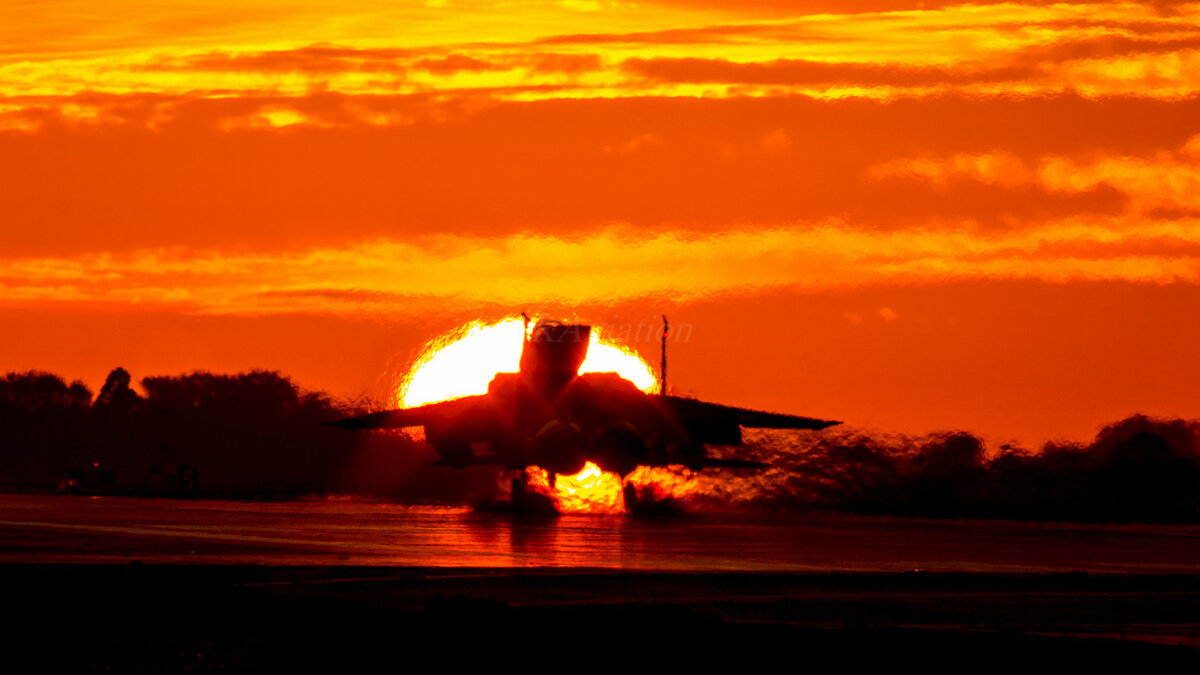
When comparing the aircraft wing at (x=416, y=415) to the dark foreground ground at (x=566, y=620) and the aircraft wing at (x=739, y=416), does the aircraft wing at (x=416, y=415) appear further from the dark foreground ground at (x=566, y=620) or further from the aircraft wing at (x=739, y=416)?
the dark foreground ground at (x=566, y=620)

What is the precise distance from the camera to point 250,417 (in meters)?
69.6

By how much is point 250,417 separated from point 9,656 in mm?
56788

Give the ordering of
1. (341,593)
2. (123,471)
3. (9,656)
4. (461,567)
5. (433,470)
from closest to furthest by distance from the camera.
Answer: (9,656) → (341,593) → (461,567) → (433,470) → (123,471)

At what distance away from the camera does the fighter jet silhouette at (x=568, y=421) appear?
131 ft

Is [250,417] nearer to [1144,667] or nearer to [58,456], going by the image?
[58,456]

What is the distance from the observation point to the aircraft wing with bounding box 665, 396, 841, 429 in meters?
46.9

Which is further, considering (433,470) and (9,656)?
(433,470)

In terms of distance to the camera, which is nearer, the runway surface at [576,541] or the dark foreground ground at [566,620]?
the dark foreground ground at [566,620]

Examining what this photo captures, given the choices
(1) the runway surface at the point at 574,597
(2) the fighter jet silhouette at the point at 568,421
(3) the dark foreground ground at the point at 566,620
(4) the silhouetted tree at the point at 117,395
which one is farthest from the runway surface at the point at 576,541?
(4) the silhouetted tree at the point at 117,395

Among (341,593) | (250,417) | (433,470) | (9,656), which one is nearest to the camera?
(9,656)

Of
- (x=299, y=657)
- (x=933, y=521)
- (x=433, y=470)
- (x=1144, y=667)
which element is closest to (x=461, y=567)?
(x=299, y=657)

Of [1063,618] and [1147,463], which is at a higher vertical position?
[1147,463]

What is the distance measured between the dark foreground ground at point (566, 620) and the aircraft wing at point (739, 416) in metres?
23.3

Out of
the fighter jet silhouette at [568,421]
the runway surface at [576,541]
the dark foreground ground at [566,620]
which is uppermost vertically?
the fighter jet silhouette at [568,421]
